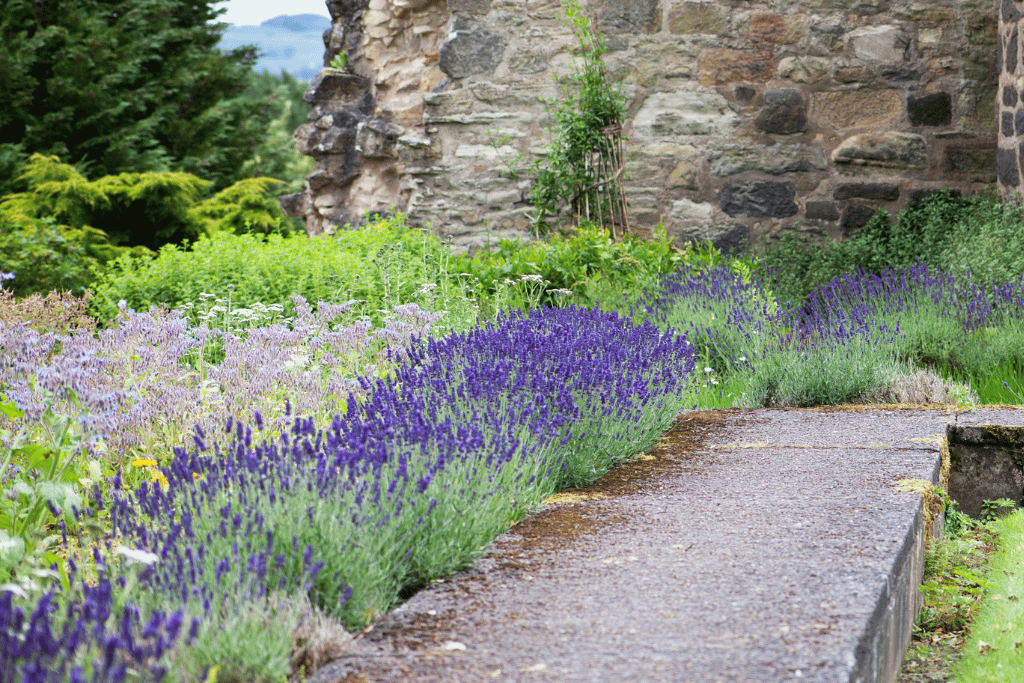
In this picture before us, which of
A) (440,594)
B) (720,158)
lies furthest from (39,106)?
(440,594)

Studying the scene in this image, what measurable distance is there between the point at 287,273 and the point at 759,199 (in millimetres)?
3590

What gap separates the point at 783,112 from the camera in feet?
22.1

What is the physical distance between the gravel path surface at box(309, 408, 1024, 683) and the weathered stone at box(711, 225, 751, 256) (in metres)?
4.23

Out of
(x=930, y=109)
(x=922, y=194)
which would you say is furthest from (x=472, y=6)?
(x=922, y=194)

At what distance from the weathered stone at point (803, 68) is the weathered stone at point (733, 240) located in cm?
117

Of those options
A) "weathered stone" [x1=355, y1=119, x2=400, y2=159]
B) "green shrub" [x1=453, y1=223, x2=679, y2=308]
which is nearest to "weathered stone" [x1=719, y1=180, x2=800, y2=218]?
"green shrub" [x1=453, y1=223, x2=679, y2=308]

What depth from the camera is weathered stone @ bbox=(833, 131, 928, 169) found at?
6594mm

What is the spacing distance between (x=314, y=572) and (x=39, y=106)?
12.3 m

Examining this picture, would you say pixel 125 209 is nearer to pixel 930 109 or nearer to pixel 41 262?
pixel 41 262

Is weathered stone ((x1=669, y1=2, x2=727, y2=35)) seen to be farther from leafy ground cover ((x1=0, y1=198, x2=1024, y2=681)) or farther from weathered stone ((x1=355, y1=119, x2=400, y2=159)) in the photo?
weathered stone ((x1=355, y1=119, x2=400, y2=159))

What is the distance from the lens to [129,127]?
1216 cm

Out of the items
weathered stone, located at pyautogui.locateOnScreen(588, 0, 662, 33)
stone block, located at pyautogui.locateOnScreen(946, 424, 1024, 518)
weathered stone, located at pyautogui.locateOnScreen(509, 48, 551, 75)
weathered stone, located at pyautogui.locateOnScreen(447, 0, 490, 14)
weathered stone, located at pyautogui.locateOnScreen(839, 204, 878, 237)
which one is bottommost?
stone block, located at pyautogui.locateOnScreen(946, 424, 1024, 518)

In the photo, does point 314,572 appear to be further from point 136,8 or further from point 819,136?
point 136,8

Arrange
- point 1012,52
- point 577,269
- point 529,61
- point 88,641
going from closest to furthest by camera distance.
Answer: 1. point 88,641
2. point 577,269
3. point 1012,52
4. point 529,61
